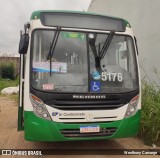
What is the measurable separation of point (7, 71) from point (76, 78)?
22.1 meters

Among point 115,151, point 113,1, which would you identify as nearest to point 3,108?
point 113,1

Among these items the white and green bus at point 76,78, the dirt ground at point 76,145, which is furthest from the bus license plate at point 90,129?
the dirt ground at point 76,145

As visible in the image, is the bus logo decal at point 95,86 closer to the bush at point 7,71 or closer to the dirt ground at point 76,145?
the dirt ground at point 76,145

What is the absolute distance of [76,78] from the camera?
555cm

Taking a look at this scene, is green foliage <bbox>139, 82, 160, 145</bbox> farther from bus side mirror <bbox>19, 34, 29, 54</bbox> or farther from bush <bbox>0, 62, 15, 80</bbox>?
bush <bbox>0, 62, 15, 80</bbox>

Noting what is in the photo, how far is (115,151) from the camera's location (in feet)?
20.2

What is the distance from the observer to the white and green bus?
534 cm

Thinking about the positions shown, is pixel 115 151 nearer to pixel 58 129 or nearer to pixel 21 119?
pixel 58 129

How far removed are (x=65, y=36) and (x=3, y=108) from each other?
7.44 meters

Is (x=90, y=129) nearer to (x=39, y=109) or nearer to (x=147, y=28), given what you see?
(x=39, y=109)

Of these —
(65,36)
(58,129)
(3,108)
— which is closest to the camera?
(58,129)

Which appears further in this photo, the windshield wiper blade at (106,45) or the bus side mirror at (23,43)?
the windshield wiper blade at (106,45)

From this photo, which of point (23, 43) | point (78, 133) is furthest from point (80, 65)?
point (78, 133)

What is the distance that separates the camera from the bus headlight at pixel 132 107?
18.6 ft
